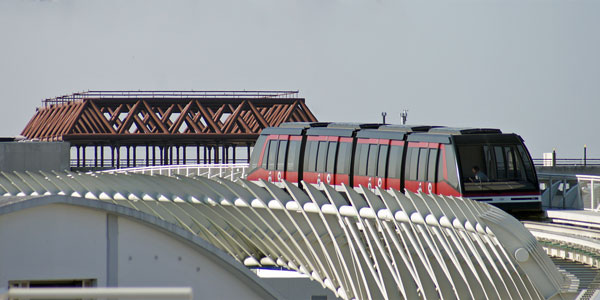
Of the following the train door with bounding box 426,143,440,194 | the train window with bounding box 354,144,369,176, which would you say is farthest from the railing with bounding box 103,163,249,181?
the train door with bounding box 426,143,440,194

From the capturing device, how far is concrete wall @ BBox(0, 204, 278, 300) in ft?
63.7

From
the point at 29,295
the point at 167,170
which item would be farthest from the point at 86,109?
the point at 29,295

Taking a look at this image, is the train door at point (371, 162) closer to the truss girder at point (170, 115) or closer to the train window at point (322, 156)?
the train window at point (322, 156)

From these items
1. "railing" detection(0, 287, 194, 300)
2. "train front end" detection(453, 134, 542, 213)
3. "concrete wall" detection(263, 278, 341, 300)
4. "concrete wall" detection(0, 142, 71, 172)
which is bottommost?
"concrete wall" detection(263, 278, 341, 300)

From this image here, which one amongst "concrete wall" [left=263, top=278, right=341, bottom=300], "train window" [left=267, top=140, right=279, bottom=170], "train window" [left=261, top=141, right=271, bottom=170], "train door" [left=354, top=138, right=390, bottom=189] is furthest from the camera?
"concrete wall" [left=263, top=278, right=341, bottom=300]

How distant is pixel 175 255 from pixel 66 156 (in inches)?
1792

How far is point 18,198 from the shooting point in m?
20.0

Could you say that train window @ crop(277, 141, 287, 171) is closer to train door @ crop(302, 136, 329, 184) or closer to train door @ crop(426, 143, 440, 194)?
train door @ crop(302, 136, 329, 184)

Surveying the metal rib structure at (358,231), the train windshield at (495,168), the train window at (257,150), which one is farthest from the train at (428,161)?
the train window at (257,150)

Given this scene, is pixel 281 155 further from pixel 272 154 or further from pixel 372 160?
pixel 372 160

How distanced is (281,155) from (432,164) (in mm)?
7706

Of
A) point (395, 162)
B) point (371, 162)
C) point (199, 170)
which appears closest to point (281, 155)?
point (371, 162)

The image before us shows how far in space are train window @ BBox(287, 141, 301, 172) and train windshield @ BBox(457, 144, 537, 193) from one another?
749 centimetres

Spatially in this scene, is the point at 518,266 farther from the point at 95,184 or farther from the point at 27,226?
the point at 95,184
